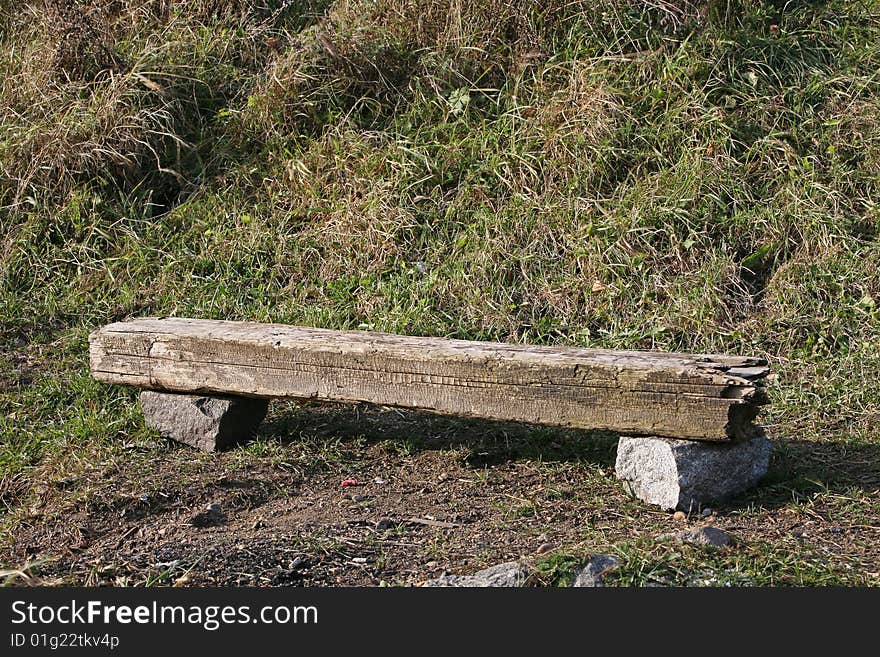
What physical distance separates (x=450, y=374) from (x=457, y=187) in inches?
99.3

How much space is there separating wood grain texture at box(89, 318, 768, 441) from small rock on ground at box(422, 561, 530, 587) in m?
0.85

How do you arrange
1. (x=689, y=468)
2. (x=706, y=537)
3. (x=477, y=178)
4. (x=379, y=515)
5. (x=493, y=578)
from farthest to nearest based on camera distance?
1. (x=477, y=178)
2. (x=379, y=515)
3. (x=689, y=468)
4. (x=706, y=537)
5. (x=493, y=578)

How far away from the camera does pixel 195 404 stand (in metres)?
4.58

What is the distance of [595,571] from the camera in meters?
3.12

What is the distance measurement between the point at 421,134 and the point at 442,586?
4.03 metres

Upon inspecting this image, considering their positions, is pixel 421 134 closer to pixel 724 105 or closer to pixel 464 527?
pixel 724 105

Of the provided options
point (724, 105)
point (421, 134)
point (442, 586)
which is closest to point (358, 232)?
point (421, 134)

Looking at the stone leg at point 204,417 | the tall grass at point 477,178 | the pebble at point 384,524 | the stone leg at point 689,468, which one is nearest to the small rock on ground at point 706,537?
the stone leg at point 689,468

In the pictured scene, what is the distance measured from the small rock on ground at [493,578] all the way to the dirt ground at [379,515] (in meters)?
0.06

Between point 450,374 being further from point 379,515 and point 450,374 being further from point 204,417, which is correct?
point 204,417

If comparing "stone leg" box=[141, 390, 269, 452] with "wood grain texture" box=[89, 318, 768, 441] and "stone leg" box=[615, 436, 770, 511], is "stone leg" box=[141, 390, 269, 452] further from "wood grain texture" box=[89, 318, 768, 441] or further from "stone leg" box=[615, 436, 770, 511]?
"stone leg" box=[615, 436, 770, 511]

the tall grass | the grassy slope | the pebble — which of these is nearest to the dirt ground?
the pebble

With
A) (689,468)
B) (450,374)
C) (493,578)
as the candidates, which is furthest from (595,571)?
(450,374)

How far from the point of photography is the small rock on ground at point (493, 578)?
3076 mm
